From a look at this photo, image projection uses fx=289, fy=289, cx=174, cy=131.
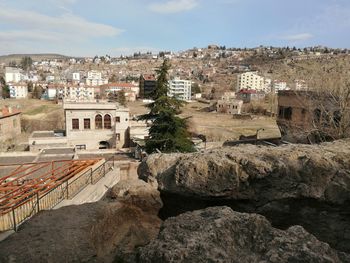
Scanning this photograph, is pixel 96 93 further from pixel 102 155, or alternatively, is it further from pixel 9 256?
pixel 9 256

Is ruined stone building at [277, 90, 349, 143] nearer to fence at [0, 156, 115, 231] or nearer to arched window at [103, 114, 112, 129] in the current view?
fence at [0, 156, 115, 231]

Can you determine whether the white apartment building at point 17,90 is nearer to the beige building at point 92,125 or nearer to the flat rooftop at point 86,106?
the flat rooftop at point 86,106

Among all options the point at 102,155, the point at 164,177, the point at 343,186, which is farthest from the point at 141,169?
the point at 102,155

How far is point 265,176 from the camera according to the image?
23.6 feet

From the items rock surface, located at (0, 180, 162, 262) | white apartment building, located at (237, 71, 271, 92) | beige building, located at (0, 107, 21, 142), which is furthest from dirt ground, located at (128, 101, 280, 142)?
white apartment building, located at (237, 71, 271, 92)

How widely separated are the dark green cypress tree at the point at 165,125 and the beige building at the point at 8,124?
26965 mm

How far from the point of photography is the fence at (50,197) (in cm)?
746

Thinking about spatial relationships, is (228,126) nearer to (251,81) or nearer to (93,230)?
(93,230)

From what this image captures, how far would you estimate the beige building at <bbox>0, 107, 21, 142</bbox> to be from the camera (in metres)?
39.1

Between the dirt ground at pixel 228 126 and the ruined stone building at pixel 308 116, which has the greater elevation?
the ruined stone building at pixel 308 116

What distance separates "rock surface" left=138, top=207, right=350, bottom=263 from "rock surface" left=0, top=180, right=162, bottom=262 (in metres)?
2.04

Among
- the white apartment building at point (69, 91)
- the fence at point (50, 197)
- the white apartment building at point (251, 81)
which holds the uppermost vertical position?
the white apartment building at point (251, 81)

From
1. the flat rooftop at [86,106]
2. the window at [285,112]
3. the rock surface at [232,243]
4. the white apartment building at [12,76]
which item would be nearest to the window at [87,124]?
the flat rooftop at [86,106]

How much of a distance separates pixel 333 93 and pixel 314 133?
2412mm
